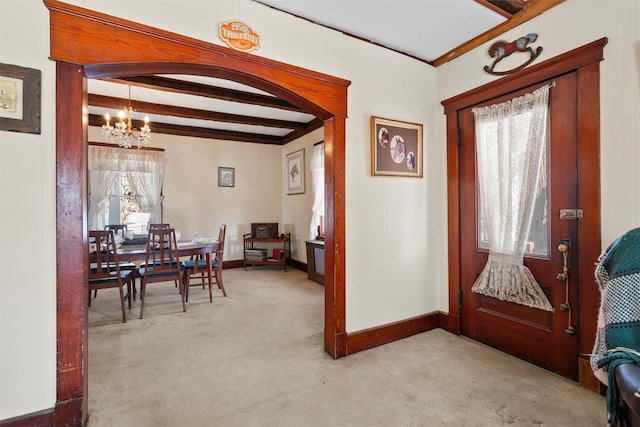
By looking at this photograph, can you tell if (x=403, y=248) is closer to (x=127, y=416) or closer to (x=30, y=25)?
(x=127, y=416)

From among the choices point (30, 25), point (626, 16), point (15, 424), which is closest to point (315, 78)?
point (30, 25)

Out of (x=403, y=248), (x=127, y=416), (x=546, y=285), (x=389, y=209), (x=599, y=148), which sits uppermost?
(x=599, y=148)

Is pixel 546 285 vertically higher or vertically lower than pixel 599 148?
lower

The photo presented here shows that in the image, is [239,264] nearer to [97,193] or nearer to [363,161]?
[97,193]

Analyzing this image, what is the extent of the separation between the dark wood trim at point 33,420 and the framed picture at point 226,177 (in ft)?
15.8

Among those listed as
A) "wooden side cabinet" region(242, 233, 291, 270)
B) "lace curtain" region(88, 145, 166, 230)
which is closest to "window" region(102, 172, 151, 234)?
"lace curtain" region(88, 145, 166, 230)

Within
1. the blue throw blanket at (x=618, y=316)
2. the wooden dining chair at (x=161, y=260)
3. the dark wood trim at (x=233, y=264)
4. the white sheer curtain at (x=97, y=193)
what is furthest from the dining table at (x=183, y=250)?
the blue throw blanket at (x=618, y=316)

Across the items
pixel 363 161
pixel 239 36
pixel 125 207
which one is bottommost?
pixel 125 207

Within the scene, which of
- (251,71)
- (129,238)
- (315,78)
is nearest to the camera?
(251,71)

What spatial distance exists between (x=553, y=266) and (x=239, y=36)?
2.75 meters

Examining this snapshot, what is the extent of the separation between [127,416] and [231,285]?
3.03 meters

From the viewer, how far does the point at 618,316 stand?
1.15m

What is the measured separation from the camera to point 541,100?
2.21 meters

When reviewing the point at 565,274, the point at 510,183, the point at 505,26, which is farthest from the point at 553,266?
the point at 505,26
